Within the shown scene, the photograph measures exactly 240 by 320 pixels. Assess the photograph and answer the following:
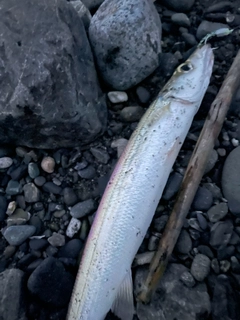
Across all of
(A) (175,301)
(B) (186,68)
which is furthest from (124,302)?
(B) (186,68)

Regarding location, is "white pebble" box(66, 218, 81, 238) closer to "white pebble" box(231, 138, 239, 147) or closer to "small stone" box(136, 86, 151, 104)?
"small stone" box(136, 86, 151, 104)

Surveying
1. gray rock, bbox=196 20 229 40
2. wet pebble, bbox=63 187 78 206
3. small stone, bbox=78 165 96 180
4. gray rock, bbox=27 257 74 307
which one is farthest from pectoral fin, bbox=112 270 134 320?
gray rock, bbox=196 20 229 40

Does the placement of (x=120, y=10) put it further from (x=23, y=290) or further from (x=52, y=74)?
(x=23, y=290)

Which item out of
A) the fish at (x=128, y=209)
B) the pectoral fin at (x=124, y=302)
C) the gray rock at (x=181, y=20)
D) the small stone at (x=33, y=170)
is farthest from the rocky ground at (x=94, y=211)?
the gray rock at (x=181, y=20)

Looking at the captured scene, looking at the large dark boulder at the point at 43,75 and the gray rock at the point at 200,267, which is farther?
the large dark boulder at the point at 43,75

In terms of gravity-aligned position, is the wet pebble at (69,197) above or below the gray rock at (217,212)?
above

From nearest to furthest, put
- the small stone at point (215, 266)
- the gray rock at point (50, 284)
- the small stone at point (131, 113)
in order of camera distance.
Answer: the gray rock at point (50, 284) < the small stone at point (215, 266) < the small stone at point (131, 113)

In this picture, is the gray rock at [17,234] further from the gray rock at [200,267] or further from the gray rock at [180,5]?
the gray rock at [180,5]

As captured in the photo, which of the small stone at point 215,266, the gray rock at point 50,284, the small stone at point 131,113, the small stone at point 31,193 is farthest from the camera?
the small stone at point 131,113
